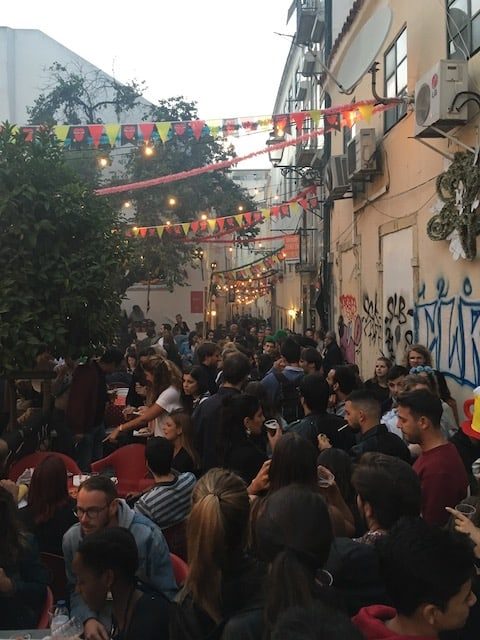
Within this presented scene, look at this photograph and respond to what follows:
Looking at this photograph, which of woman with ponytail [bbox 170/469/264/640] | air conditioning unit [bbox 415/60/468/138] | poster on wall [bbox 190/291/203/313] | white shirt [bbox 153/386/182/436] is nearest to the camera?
woman with ponytail [bbox 170/469/264/640]

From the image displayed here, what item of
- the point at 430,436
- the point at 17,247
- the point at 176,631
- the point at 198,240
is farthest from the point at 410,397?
the point at 198,240

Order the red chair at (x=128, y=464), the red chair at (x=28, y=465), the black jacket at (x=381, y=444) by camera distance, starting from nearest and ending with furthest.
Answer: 1. the black jacket at (x=381, y=444)
2. the red chair at (x=28, y=465)
3. the red chair at (x=128, y=464)

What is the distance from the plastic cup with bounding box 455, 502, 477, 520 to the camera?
9.45ft

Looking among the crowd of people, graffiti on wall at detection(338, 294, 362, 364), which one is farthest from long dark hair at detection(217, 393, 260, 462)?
graffiti on wall at detection(338, 294, 362, 364)

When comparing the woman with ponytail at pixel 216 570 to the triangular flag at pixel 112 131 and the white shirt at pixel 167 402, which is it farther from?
the triangular flag at pixel 112 131

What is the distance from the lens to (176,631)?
7.86 feet

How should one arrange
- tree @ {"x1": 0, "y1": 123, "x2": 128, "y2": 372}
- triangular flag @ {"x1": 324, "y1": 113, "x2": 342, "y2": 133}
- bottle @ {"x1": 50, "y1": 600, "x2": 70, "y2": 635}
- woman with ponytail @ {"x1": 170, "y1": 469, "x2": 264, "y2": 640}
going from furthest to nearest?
triangular flag @ {"x1": 324, "y1": 113, "x2": 342, "y2": 133} → tree @ {"x1": 0, "y1": 123, "x2": 128, "y2": 372} → bottle @ {"x1": 50, "y1": 600, "x2": 70, "y2": 635} → woman with ponytail @ {"x1": 170, "y1": 469, "x2": 264, "y2": 640}

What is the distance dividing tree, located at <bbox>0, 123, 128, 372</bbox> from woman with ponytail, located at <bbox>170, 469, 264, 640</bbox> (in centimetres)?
A: 353

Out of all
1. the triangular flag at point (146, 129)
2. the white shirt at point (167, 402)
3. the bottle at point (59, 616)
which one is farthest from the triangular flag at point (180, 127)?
the bottle at point (59, 616)

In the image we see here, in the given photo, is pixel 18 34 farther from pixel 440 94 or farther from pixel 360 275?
pixel 440 94

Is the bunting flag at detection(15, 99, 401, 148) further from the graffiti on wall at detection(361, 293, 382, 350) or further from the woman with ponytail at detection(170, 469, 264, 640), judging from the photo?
the woman with ponytail at detection(170, 469, 264, 640)

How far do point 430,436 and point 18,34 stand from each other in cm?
3199

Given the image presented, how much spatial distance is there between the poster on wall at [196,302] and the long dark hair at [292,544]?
102 ft

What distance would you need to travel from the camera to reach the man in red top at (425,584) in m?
2.13
